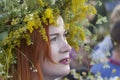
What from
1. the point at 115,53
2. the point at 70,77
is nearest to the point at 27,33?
the point at 70,77

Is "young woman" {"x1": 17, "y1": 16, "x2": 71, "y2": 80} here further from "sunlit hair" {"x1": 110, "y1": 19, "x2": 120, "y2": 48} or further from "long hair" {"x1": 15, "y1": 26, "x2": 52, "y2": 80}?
"sunlit hair" {"x1": 110, "y1": 19, "x2": 120, "y2": 48}

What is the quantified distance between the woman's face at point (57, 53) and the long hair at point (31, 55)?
0.03 m

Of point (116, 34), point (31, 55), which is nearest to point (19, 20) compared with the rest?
point (31, 55)

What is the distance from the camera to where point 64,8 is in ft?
8.84

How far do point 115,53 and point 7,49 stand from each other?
156 centimetres

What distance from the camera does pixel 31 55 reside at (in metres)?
2.60

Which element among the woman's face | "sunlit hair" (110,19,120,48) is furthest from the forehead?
"sunlit hair" (110,19,120,48)

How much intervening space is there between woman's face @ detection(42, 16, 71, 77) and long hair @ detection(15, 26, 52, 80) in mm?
35

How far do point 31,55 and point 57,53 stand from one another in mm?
137

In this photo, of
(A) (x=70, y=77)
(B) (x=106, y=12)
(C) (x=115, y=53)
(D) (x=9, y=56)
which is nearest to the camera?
(D) (x=9, y=56)

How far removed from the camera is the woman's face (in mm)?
2619

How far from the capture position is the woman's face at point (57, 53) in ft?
8.59

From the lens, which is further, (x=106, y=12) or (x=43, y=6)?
(x=106, y=12)

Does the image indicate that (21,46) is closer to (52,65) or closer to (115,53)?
(52,65)
